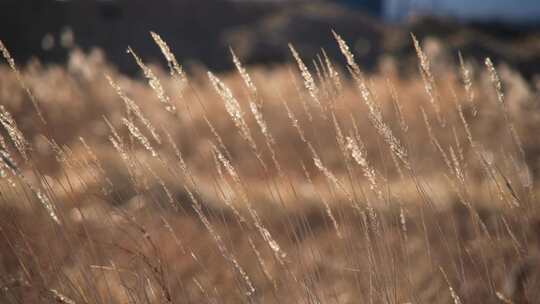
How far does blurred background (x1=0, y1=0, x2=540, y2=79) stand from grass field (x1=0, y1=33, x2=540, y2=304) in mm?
4975

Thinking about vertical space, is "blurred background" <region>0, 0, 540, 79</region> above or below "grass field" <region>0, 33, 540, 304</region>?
above

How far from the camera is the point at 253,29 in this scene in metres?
14.1

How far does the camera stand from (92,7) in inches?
536

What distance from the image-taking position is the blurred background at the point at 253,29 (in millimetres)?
11812

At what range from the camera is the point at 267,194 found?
3303mm

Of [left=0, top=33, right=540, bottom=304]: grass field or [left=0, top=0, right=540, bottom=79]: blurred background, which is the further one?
[left=0, top=0, right=540, bottom=79]: blurred background

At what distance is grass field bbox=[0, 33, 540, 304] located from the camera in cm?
154

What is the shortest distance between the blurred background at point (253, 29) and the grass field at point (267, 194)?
196 inches

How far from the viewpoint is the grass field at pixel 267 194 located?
1536 mm

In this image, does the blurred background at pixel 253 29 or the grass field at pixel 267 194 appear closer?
the grass field at pixel 267 194

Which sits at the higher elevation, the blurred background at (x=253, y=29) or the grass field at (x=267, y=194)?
the blurred background at (x=253, y=29)

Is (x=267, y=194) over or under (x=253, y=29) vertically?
under

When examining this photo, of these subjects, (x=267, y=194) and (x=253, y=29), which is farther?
(x=253, y=29)

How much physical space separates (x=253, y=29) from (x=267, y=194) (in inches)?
442
